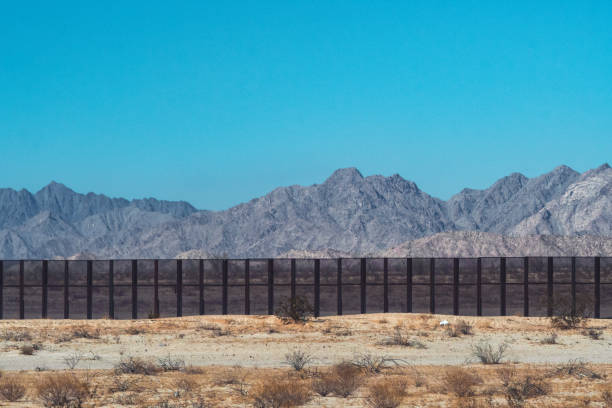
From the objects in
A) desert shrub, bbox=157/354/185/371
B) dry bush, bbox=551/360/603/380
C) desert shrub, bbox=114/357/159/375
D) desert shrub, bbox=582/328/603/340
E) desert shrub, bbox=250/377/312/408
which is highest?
desert shrub, bbox=250/377/312/408

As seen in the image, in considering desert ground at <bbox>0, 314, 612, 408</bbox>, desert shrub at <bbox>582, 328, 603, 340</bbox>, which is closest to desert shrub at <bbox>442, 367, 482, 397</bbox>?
desert ground at <bbox>0, 314, 612, 408</bbox>

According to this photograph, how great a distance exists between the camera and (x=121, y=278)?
91.8 meters

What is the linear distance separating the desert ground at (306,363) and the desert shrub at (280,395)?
1.2 inches

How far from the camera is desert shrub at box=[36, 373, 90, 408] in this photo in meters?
12.9

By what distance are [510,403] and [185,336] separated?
13.7 m

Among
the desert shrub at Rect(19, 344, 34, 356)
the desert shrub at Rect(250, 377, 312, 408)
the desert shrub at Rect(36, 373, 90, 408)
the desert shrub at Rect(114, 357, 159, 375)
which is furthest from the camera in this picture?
the desert shrub at Rect(19, 344, 34, 356)

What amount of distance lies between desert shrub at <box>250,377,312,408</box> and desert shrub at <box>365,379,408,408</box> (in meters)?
1.06

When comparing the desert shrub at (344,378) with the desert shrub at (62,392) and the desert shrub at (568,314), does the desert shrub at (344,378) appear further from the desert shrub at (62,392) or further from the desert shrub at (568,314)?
the desert shrub at (568,314)

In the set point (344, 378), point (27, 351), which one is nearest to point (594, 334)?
point (344, 378)

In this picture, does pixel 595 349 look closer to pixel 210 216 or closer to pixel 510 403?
pixel 510 403

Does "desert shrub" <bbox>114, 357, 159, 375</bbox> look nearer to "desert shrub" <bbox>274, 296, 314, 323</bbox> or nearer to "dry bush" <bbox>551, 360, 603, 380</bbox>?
"dry bush" <bbox>551, 360, 603, 380</bbox>

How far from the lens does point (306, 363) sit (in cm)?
1827

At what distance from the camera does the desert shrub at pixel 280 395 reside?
12766mm

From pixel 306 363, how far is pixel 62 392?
6426mm
